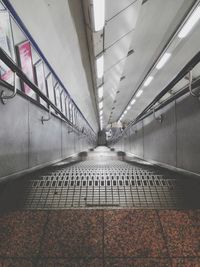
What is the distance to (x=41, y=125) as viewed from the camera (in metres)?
2.81

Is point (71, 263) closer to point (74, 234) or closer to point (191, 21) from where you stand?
point (74, 234)

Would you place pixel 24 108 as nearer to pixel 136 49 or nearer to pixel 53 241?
pixel 53 241

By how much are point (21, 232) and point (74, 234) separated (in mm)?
304

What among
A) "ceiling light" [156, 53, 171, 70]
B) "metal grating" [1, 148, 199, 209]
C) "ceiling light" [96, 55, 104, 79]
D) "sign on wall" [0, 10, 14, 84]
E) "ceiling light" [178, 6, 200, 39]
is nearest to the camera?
"metal grating" [1, 148, 199, 209]

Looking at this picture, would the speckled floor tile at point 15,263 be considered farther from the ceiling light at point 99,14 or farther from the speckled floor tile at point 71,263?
the ceiling light at point 99,14

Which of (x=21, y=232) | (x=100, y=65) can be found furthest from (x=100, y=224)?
(x=100, y=65)

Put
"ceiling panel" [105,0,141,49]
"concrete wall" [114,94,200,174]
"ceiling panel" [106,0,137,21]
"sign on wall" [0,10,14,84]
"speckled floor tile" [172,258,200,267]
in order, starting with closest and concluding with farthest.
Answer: "speckled floor tile" [172,258,200,267] < "concrete wall" [114,94,200,174] < "sign on wall" [0,10,14,84] < "ceiling panel" [106,0,137,21] < "ceiling panel" [105,0,141,49]

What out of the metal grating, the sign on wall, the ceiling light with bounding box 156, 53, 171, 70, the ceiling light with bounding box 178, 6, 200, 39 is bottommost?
the metal grating

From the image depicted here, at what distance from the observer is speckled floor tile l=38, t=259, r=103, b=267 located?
3.22 ft

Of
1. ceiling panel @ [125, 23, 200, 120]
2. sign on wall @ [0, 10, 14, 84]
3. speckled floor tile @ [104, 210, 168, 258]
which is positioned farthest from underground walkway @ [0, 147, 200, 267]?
ceiling panel @ [125, 23, 200, 120]

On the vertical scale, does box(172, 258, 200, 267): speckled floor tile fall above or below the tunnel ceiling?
below

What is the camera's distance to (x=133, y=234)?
1.12 m

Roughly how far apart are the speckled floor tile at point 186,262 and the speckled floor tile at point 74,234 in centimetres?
37

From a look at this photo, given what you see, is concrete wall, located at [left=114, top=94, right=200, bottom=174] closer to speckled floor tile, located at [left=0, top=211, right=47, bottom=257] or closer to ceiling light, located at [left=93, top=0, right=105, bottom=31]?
speckled floor tile, located at [left=0, top=211, right=47, bottom=257]
